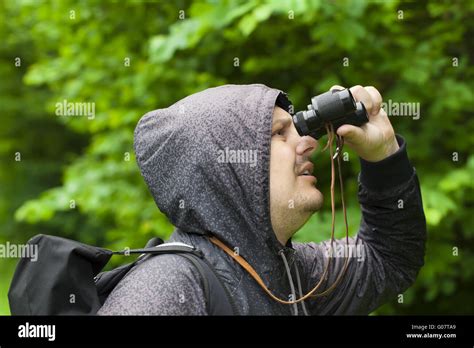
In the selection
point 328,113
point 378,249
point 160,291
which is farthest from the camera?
point 378,249

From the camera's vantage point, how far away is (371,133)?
7.46 ft

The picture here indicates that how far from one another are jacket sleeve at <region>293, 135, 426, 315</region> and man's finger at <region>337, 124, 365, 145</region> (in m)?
0.17

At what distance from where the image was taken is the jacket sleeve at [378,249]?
2.40 meters

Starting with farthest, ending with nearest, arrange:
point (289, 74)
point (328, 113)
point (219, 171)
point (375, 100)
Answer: point (289, 74) < point (375, 100) < point (328, 113) < point (219, 171)

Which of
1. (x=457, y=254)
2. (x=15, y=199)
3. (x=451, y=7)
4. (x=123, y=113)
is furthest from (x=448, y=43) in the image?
(x=15, y=199)

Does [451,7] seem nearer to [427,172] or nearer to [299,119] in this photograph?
[427,172]

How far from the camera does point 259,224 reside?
2121 millimetres

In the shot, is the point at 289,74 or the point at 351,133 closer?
the point at 351,133

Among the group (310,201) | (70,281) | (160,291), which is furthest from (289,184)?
(70,281)

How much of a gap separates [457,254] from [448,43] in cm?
150

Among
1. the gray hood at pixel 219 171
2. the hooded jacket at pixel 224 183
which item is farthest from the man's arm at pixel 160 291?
the gray hood at pixel 219 171

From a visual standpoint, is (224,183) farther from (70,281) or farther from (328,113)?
(70,281)

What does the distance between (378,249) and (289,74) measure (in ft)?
9.29

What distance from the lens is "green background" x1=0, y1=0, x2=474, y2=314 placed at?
14.3 feet
